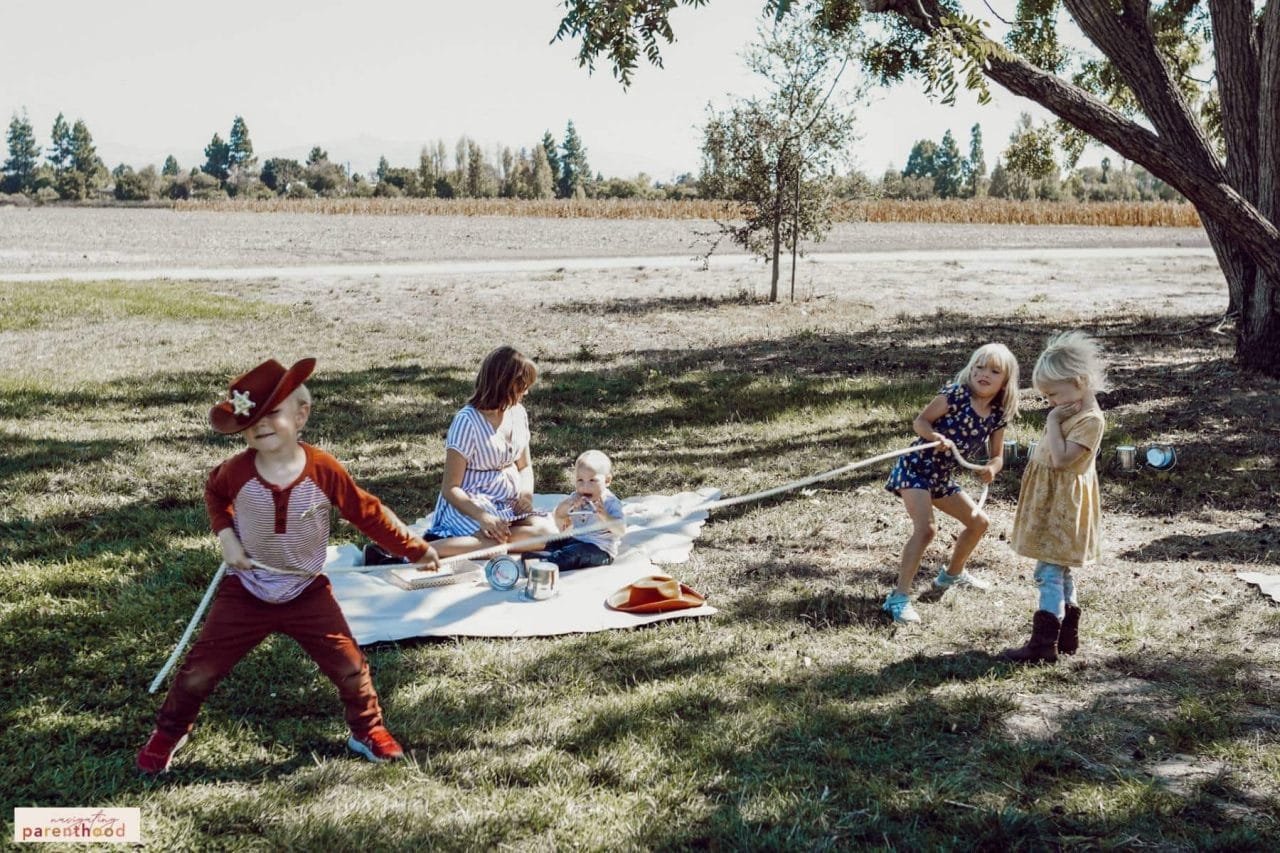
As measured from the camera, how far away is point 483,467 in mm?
5828

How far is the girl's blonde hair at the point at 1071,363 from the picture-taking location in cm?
469

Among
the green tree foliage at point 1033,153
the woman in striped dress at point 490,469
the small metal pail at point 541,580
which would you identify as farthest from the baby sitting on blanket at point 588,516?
the green tree foliage at point 1033,153

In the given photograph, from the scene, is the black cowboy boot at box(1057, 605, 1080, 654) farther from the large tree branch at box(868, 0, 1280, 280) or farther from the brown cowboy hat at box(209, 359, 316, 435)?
the large tree branch at box(868, 0, 1280, 280)

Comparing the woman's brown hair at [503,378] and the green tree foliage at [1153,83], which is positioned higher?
the green tree foliage at [1153,83]

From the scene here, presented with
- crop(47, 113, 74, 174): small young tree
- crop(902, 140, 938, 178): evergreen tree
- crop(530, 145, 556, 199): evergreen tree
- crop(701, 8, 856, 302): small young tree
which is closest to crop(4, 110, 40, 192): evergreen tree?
crop(47, 113, 74, 174): small young tree

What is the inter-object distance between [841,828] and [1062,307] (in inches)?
607

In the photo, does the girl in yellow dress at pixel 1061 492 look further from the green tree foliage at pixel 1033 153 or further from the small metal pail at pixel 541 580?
the green tree foliage at pixel 1033 153

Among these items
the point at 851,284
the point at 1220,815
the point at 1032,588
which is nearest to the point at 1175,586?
the point at 1032,588

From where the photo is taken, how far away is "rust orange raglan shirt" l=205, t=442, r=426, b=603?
12.0 ft

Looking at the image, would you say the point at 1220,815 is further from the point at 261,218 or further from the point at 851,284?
the point at 261,218

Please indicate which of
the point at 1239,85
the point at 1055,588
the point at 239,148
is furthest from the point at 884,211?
the point at 239,148

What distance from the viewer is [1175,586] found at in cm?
581

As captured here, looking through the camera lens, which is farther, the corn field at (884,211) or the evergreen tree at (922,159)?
the evergreen tree at (922,159)

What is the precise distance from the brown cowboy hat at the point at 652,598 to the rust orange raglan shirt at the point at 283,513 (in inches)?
73.5
